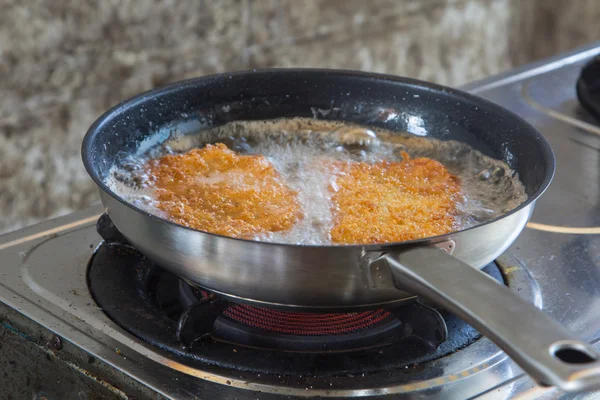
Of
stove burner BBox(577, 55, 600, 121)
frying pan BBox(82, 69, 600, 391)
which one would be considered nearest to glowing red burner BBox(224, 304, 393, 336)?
frying pan BBox(82, 69, 600, 391)

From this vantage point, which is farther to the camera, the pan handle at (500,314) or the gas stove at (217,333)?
the gas stove at (217,333)

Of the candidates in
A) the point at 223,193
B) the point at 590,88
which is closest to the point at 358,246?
the point at 223,193

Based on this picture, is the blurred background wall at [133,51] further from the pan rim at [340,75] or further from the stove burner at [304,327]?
the stove burner at [304,327]

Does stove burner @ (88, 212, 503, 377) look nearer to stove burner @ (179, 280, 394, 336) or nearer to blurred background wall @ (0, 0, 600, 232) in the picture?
stove burner @ (179, 280, 394, 336)

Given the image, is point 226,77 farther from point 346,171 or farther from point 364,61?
point 364,61

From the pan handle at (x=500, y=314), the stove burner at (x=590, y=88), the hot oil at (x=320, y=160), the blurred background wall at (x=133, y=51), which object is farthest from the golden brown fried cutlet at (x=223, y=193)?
the blurred background wall at (x=133, y=51)

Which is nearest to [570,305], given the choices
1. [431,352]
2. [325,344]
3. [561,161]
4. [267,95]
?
[431,352]

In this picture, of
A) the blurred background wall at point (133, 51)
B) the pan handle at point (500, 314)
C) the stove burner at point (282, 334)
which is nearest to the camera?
the pan handle at point (500, 314)
